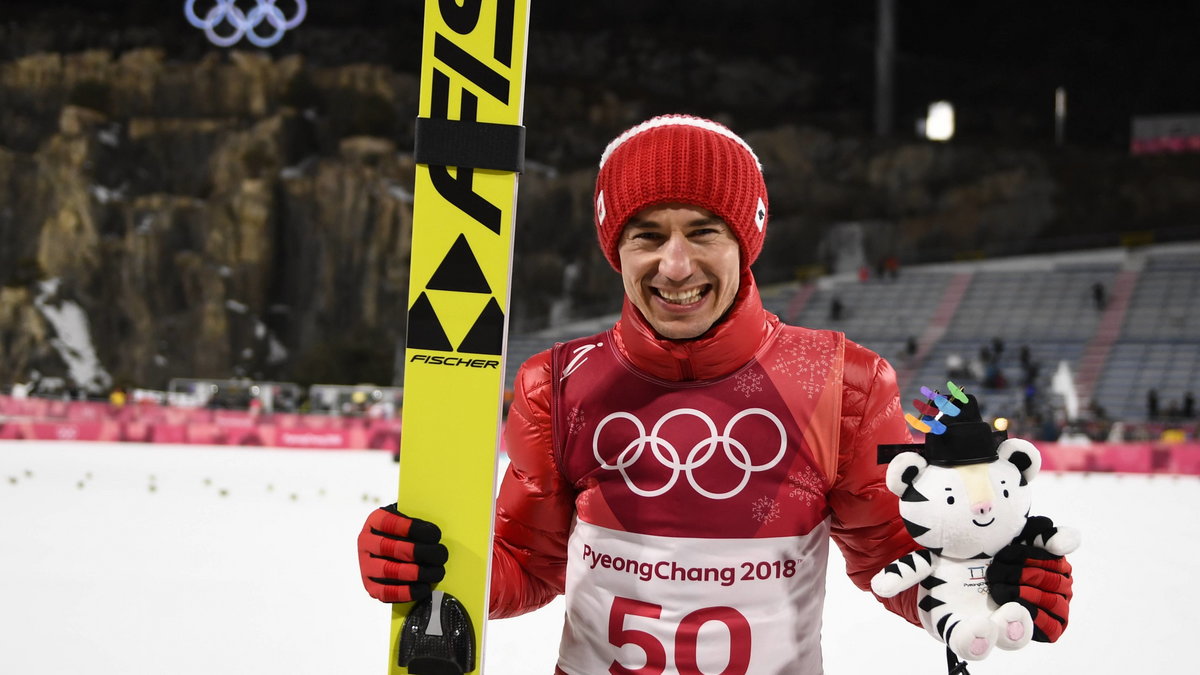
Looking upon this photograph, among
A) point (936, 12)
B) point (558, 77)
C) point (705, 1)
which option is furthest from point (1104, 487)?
point (705, 1)

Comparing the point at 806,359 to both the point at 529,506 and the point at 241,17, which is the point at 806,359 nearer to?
the point at 529,506

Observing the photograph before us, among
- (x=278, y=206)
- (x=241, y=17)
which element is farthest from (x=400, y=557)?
(x=278, y=206)

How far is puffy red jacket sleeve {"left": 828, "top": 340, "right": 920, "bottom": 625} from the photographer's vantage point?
189 cm

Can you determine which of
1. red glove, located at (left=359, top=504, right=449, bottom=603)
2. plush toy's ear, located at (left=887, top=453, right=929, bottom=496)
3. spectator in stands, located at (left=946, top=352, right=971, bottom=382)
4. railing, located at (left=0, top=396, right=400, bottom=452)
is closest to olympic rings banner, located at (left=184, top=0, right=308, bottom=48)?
railing, located at (left=0, top=396, right=400, bottom=452)

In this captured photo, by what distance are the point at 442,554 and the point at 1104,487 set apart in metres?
9.40

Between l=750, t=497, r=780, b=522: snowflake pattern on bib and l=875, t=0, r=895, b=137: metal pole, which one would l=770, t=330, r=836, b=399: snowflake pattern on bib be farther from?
l=875, t=0, r=895, b=137: metal pole

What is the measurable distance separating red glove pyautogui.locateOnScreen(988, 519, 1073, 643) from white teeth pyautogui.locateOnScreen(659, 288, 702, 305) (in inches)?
26.1

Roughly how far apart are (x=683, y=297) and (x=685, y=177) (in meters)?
0.21

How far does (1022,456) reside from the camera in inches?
67.1

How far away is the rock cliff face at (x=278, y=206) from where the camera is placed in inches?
1074

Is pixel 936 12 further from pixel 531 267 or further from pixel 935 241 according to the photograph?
pixel 531 267

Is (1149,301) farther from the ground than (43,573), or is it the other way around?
(1149,301)

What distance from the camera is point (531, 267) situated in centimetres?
2839

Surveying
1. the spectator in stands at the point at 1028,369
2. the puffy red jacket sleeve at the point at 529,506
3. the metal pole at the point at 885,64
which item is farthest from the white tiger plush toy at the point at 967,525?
the metal pole at the point at 885,64
